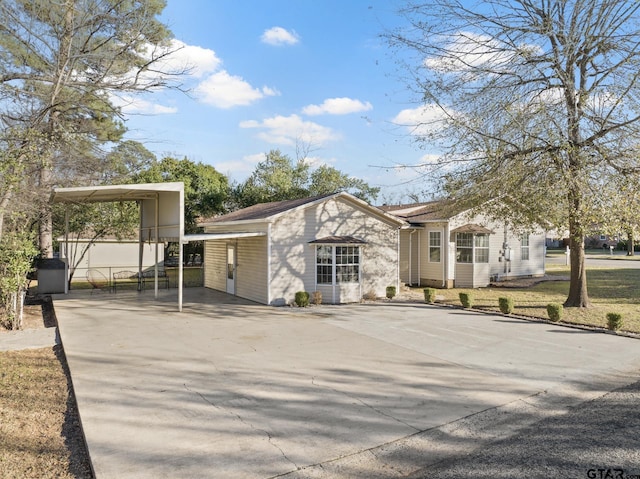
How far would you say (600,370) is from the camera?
23.3ft

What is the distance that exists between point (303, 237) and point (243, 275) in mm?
3051

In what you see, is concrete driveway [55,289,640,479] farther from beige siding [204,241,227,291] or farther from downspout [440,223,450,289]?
downspout [440,223,450,289]

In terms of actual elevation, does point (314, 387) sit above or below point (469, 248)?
below

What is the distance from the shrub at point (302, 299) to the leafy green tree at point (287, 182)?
15.8m

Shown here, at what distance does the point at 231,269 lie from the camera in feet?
55.3

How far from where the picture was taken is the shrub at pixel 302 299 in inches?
536

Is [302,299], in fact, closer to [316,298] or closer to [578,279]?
[316,298]

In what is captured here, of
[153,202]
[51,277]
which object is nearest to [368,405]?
[153,202]

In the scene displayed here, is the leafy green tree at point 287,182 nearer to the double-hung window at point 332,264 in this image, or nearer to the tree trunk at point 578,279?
the double-hung window at point 332,264

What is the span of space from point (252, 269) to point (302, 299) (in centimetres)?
244

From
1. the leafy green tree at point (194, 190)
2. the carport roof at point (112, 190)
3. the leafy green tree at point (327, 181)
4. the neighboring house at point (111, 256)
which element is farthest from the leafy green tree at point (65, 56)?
the leafy green tree at point (327, 181)

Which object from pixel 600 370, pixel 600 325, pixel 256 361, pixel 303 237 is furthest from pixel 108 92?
pixel 600 325

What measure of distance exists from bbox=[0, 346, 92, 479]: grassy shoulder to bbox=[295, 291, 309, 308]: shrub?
7.43 metres

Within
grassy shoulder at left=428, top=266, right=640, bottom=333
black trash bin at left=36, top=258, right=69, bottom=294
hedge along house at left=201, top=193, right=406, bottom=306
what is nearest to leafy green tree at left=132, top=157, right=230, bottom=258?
black trash bin at left=36, top=258, right=69, bottom=294
